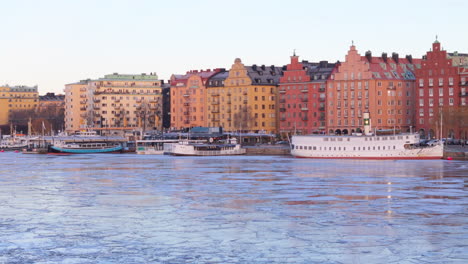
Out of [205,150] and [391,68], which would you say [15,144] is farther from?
[391,68]

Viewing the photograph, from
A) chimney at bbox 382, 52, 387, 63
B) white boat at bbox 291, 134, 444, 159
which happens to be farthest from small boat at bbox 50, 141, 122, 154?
chimney at bbox 382, 52, 387, 63

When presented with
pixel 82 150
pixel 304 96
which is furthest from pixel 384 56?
pixel 82 150

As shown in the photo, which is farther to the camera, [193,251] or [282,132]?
[282,132]

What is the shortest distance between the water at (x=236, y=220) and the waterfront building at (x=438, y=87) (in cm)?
8118

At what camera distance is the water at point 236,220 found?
104 ft

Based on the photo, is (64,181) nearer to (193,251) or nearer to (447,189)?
(447,189)

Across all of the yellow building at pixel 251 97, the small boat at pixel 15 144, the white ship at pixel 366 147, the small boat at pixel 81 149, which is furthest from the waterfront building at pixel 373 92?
the small boat at pixel 15 144

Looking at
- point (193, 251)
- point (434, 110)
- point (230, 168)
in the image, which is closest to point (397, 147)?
point (230, 168)

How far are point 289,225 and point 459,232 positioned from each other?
7499 mm

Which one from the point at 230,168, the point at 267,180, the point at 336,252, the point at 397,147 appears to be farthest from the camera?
the point at 397,147

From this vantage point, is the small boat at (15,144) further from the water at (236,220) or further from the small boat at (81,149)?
the water at (236,220)

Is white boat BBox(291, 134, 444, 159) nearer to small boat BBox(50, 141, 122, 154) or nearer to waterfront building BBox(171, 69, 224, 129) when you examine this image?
small boat BBox(50, 141, 122, 154)

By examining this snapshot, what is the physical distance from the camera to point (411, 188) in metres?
56.3

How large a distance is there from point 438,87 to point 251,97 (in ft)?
148
